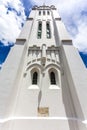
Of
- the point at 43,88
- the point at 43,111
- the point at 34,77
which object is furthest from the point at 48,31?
the point at 43,111

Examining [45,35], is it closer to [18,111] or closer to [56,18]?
[56,18]

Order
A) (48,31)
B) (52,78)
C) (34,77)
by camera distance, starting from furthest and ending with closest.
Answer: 1. (48,31)
2. (34,77)
3. (52,78)

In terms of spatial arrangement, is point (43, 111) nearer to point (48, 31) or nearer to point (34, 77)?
point (34, 77)

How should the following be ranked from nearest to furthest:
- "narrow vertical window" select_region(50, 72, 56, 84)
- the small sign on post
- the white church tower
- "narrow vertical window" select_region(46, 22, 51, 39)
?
the white church tower < the small sign on post < "narrow vertical window" select_region(50, 72, 56, 84) < "narrow vertical window" select_region(46, 22, 51, 39)

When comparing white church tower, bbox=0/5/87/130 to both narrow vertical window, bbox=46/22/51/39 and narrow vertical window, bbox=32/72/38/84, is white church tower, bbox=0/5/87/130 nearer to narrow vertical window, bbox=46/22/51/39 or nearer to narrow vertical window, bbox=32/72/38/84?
narrow vertical window, bbox=32/72/38/84

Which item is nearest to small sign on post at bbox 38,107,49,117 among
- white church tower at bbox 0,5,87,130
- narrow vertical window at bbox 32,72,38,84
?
white church tower at bbox 0,5,87,130

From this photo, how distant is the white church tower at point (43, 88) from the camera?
25.6ft

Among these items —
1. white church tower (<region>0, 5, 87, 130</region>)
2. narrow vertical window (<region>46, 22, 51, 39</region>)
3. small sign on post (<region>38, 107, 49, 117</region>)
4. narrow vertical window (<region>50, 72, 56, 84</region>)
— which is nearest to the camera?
white church tower (<region>0, 5, 87, 130</region>)

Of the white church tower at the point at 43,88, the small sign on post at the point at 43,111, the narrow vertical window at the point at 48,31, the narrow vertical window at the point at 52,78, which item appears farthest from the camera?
the narrow vertical window at the point at 48,31

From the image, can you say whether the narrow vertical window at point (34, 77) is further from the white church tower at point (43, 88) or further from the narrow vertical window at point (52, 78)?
the narrow vertical window at point (52, 78)

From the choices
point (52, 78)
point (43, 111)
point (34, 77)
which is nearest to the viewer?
point (43, 111)

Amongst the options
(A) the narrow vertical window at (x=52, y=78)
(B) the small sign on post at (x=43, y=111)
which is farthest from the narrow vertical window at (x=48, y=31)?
(B) the small sign on post at (x=43, y=111)

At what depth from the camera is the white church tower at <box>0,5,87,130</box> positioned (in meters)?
7.79

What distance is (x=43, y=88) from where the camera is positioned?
9.51m
